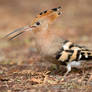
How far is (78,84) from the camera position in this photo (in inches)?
126

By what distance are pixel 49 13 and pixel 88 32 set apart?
3.83 m

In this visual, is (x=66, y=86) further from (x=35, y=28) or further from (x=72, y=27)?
(x=72, y=27)

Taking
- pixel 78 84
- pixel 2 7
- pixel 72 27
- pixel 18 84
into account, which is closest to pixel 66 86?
pixel 78 84

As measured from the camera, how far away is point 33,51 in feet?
19.9

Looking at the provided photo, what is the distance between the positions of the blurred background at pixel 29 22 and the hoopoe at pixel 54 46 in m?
0.73

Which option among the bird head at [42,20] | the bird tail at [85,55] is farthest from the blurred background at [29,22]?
the bird tail at [85,55]

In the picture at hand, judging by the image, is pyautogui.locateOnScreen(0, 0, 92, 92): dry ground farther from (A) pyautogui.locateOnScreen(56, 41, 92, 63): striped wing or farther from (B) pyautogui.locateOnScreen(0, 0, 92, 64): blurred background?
(A) pyautogui.locateOnScreen(56, 41, 92, 63): striped wing

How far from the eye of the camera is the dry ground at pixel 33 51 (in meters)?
3.25

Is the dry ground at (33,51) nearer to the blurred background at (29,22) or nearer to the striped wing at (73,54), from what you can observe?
A: the blurred background at (29,22)

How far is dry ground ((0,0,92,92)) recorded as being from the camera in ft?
10.7

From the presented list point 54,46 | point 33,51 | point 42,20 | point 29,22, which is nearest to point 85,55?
point 54,46

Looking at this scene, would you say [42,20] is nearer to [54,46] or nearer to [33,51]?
[54,46]

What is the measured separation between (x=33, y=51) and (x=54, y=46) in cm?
226

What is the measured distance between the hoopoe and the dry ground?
240 millimetres
